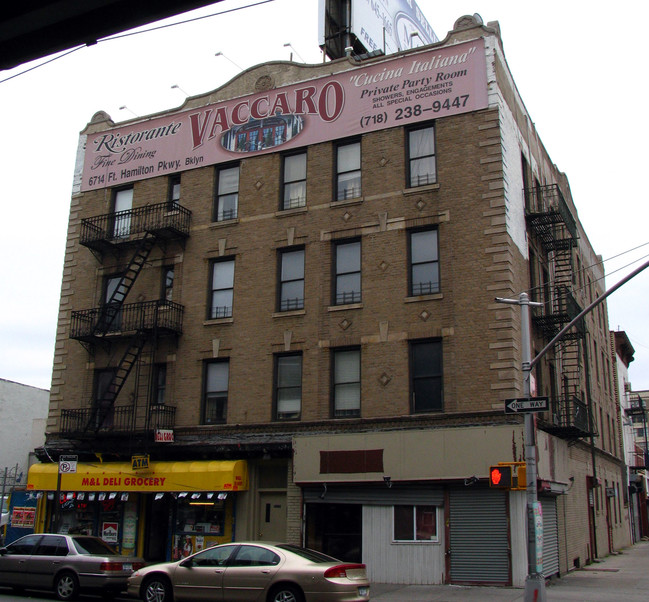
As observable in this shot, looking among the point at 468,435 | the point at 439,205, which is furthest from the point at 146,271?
the point at 468,435

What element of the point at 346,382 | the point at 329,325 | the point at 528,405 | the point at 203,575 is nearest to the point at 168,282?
the point at 329,325

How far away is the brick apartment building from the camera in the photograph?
20.3m

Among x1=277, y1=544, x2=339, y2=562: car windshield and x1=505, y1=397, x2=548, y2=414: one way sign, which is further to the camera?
x1=505, y1=397, x2=548, y2=414: one way sign

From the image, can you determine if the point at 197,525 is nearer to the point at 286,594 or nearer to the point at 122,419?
the point at 122,419

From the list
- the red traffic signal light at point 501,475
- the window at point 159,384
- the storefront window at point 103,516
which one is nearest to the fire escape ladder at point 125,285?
the window at point 159,384

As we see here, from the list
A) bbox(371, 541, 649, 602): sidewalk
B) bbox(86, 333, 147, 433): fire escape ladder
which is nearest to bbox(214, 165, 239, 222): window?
bbox(86, 333, 147, 433): fire escape ladder

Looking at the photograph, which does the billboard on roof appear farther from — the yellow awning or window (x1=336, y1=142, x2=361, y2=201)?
the yellow awning

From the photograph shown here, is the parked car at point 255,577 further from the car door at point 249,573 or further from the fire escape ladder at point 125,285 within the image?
the fire escape ladder at point 125,285

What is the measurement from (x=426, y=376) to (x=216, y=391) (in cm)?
741

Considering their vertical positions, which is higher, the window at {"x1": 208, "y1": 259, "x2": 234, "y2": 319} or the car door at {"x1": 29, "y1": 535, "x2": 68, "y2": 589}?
the window at {"x1": 208, "y1": 259, "x2": 234, "y2": 319}

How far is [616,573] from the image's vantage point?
23453 mm

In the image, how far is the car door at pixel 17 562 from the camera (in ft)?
58.2

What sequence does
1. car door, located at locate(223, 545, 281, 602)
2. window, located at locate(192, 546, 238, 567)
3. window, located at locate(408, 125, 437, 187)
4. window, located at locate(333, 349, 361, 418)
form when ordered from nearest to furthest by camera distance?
1. car door, located at locate(223, 545, 281, 602)
2. window, located at locate(192, 546, 238, 567)
3. window, located at locate(333, 349, 361, 418)
4. window, located at locate(408, 125, 437, 187)

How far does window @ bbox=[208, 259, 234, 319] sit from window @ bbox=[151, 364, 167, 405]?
8.70 feet
